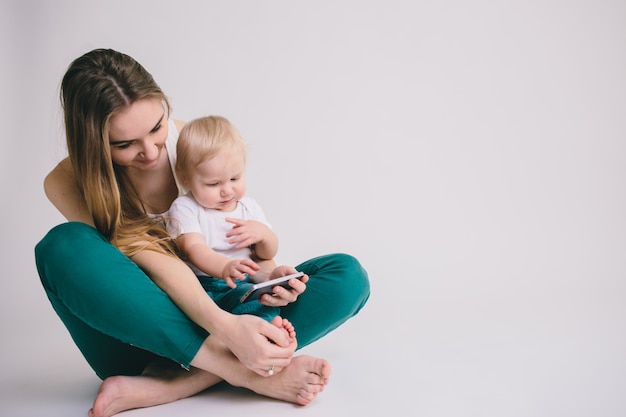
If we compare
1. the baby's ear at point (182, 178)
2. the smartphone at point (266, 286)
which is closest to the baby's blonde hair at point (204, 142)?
the baby's ear at point (182, 178)

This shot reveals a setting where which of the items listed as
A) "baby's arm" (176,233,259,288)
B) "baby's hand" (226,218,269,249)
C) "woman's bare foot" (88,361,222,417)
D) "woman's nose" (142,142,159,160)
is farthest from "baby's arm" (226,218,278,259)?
"woman's bare foot" (88,361,222,417)

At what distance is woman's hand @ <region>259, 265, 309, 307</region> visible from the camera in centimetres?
196

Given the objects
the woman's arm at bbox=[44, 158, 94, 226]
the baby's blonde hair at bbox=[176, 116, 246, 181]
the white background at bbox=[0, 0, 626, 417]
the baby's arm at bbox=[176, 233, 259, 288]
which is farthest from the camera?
the white background at bbox=[0, 0, 626, 417]

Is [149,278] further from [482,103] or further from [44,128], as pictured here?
[482,103]

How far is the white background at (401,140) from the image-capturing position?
299cm

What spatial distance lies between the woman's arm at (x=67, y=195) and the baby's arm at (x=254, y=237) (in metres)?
0.44

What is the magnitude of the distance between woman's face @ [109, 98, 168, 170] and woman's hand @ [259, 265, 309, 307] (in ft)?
1.72

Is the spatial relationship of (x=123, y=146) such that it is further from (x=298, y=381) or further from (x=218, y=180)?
(x=298, y=381)

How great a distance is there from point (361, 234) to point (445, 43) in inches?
48.8

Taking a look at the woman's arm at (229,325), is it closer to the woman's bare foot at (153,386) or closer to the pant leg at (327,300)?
the woman's bare foot at (153,386)

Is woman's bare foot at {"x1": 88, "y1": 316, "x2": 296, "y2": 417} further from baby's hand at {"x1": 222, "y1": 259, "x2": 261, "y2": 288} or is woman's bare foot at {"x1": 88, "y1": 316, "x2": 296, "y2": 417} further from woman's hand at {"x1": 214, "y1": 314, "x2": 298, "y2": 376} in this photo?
baby's hand at {"x1": 222, "y1": 259, "x2": 261, "y2": 288}

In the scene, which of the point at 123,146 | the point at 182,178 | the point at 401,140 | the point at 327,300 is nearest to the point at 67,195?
the point at 123,146

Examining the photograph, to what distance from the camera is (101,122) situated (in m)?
1.95

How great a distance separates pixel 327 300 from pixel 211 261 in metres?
0.37
